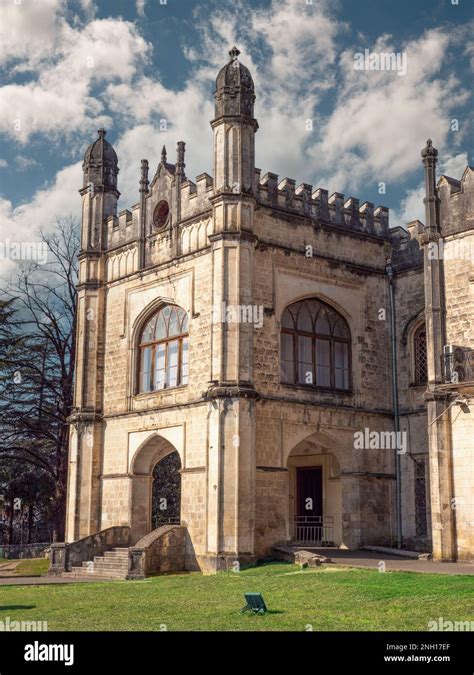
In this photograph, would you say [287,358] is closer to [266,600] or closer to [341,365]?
[341,365]

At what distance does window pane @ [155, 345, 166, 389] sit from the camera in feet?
84.4

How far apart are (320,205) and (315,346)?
13.5 ft

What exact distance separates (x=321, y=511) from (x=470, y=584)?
1090 cm

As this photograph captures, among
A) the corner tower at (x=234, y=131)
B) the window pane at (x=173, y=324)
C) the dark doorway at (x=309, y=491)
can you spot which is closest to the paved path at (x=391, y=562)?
the dark doorway at (x=309, y=491)

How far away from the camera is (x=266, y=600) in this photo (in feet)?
50.5

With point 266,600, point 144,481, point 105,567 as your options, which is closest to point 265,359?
point 144,481

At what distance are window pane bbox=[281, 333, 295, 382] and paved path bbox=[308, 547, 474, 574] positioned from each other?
4.68 m

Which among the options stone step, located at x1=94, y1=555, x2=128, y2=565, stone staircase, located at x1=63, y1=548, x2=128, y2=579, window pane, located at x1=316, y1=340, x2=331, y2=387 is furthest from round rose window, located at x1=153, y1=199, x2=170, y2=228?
stone step, located at x1=94, y1=555, x2=128, y2=565

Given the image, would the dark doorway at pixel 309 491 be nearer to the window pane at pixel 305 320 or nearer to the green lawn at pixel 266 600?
the window pane at pixel 305 320

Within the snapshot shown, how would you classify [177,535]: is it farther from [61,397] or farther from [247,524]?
[61,397]

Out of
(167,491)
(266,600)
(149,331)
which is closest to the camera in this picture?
(266,600)

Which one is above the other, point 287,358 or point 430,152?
point 430,152

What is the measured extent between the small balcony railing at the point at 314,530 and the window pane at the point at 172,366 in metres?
5.79

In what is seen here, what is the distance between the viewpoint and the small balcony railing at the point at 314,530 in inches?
1008
